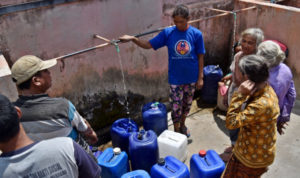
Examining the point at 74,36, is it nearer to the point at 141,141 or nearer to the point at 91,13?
the point at 91,13

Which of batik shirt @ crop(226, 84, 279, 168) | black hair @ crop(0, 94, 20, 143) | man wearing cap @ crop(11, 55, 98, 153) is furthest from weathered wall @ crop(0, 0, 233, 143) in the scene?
batik shirt @ crop(226, 84, 279, 168)

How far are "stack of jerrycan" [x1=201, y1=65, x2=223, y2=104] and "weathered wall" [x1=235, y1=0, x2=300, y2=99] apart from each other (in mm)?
1255

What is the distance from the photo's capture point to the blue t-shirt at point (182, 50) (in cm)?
353

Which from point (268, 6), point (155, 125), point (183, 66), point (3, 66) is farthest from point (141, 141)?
point (268, 6)

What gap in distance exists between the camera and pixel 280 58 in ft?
8.74

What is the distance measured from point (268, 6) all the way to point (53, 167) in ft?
16.5

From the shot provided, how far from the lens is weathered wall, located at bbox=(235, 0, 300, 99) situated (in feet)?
15.4

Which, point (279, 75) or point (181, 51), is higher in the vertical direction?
point (181, 51)

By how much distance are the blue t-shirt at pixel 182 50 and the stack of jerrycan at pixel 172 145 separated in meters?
0.79

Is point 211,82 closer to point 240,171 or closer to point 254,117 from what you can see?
point 240,171

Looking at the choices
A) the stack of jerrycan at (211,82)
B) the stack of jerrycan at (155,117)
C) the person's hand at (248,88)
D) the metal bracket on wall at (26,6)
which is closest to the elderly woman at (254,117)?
the person's hand at (248,88)

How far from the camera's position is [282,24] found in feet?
15.9

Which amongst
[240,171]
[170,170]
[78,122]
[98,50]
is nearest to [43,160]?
[78,122]

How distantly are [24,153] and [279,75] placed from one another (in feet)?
8.29
